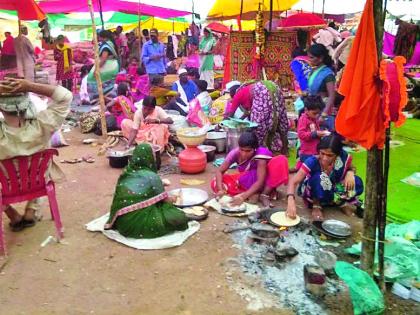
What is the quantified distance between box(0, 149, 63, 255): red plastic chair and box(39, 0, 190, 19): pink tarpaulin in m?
9.52

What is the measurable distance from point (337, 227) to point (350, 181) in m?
0.53

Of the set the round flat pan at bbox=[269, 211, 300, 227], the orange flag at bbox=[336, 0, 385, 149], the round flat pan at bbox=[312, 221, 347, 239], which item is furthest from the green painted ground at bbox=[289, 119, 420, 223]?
the orange flag at bbox=[336, 0, 385, 149]

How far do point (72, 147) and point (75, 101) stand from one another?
444cm

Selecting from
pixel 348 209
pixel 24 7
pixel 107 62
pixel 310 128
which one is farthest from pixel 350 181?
pixel 24 7

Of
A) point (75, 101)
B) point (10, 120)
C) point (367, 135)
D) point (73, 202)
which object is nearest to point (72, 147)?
point (73, 202)

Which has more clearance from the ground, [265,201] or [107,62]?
[107,62]

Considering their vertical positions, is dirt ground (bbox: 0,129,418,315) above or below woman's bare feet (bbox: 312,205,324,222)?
below

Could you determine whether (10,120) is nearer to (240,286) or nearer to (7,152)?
(7,152)

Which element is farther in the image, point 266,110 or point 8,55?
point 8,55

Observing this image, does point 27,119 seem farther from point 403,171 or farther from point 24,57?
point 24,57

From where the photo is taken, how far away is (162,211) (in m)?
3.63

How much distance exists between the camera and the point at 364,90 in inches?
97.6

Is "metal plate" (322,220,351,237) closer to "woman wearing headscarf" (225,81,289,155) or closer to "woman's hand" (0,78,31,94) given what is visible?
"woman wearing headscarf" (225,81,289,155)

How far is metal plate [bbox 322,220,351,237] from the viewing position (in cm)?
357
